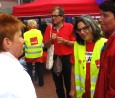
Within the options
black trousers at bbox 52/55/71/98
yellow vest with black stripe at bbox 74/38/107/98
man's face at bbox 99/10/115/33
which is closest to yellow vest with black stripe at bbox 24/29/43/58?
black trousers at bbox 52/55/71/98

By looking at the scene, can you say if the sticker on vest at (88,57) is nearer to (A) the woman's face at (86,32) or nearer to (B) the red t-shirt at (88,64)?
(B) the red t-shirt at (88,64)

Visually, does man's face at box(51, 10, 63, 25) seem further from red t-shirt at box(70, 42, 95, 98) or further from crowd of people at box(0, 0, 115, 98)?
red t-shirt at box(70, 42, 95, 98)

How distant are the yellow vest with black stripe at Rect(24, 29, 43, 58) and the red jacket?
212 inches

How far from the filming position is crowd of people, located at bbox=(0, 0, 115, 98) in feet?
6.48

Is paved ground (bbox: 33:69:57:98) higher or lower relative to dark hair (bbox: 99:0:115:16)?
lower

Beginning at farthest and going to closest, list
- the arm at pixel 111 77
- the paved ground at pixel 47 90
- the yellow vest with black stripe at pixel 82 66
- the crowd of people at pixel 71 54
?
the paved ground at pixel 47 90, the yellow vest with black stripe at pixel 82 66, the arm at pixel 111 77, the crowd of people at pixel 71 54

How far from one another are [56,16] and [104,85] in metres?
2.86

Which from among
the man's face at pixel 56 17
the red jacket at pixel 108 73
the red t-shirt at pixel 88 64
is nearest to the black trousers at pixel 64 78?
the man's face at pixel 56 17

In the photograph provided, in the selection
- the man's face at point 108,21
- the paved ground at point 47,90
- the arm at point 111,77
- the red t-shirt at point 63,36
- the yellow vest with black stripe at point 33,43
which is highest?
the man's face at point 108,21

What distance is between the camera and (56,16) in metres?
5.56

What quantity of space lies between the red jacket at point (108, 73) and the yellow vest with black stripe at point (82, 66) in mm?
801

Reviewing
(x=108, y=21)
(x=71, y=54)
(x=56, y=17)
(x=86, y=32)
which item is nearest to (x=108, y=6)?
(x=108, y=21)

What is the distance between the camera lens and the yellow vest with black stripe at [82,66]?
12.1 ft

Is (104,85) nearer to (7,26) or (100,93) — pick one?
(100,93)
